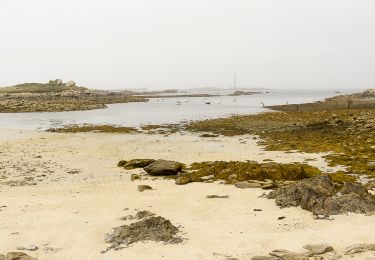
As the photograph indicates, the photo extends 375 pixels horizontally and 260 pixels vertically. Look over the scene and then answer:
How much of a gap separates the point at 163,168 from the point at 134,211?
6.64 metres

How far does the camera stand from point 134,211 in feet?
45.7

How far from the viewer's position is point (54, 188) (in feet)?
59.7

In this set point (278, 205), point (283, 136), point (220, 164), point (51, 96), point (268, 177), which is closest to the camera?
point (278, 205)

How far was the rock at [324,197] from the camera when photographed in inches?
488

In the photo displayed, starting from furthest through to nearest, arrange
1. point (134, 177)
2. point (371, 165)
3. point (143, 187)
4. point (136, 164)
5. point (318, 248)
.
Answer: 1. point (136, 164)
2. point (371, 165)
3. point (134, 177)
4. point (143, 187)
5. point (318, 248)

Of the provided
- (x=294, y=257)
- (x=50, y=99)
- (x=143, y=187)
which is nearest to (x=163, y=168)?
(x=143, y=187)

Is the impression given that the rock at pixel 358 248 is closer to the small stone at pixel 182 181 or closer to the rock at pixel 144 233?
the rock at pixel 144 233

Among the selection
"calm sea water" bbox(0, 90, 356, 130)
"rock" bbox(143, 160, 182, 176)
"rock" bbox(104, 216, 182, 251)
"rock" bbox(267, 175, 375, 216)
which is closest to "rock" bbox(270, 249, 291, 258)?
"rock" bbox(104, 216, 182, 251)

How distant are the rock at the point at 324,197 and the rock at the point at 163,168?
724cm

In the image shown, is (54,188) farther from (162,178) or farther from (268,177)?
(268,177)

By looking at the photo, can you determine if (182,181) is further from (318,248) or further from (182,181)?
(318,248)

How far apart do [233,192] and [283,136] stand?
2075cm

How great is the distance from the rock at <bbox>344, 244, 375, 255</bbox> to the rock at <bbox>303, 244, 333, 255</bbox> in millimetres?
445

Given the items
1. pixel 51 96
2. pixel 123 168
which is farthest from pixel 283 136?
pixel 51 96
